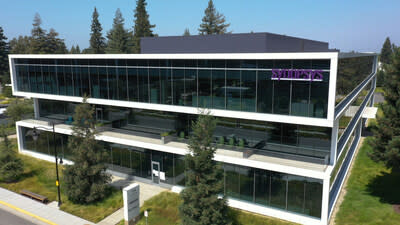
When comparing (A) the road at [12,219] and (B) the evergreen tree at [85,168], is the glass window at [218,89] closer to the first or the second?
(B) the evergreen tree at [85,168]

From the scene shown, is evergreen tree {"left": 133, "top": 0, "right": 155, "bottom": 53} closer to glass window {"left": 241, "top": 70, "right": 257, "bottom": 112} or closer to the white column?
the white column

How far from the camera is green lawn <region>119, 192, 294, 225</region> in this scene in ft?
69.8

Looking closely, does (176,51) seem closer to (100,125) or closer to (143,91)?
(143,91)

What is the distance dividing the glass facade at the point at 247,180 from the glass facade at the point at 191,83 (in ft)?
15.3

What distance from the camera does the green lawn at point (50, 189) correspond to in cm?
2308

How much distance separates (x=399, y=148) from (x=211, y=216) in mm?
13622

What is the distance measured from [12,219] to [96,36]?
238ft

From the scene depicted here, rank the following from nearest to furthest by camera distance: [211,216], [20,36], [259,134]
A: [211,216], [259,134], [20,36]

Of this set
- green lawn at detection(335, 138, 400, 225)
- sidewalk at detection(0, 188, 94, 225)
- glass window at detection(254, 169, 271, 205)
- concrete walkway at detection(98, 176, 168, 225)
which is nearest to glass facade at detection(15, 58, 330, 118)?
glass window at detection(254, 169, 271, 205)

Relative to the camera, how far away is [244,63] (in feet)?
70.9

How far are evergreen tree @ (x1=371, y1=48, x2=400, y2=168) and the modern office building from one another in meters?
2.50

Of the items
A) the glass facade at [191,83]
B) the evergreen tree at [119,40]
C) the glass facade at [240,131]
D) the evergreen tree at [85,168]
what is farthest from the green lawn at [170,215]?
the evergreen tree at [119,40]

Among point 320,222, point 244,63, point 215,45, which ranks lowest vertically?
point 320,222

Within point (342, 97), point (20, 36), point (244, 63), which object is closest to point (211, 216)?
point (244, 63)
